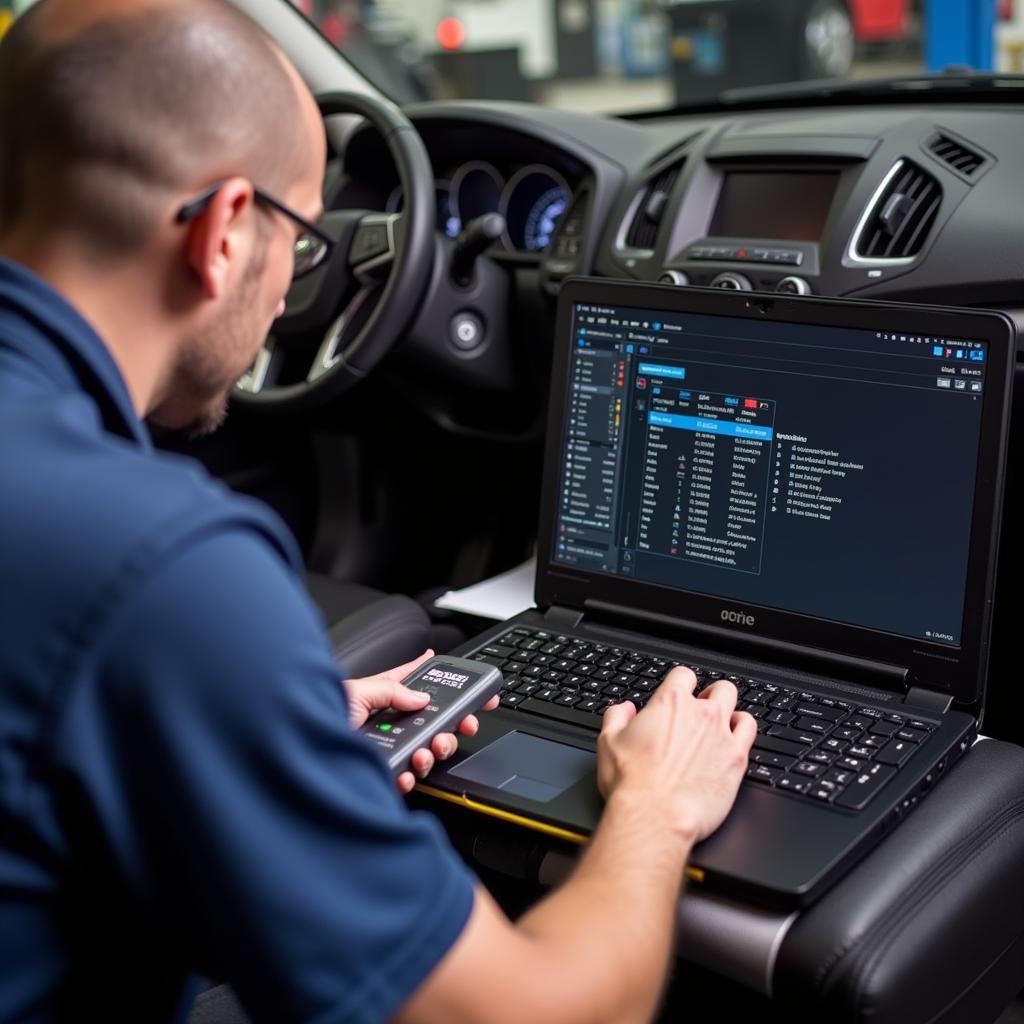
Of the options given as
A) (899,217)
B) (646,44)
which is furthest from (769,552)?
(646,44)

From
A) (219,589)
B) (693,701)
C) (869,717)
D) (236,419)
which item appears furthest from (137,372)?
(236,419)

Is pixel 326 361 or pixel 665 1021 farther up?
pixel 326 361

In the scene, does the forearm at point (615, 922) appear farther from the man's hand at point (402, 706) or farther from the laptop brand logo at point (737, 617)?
the laptop brand logo at point (737, 617)

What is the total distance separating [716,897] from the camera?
0.91 meters

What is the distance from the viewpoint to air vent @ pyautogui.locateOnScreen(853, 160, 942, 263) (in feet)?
4.65

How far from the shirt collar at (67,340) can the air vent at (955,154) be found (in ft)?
3.24

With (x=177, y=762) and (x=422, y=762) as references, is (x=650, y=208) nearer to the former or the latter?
(x=422, y=762)

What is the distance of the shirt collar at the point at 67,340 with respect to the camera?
28.3 inches

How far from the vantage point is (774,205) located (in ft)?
5.12

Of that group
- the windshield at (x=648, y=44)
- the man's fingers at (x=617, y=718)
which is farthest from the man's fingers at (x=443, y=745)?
the windshield at (x=648, y=44)

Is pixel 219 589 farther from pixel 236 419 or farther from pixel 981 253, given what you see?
pixel 236 419

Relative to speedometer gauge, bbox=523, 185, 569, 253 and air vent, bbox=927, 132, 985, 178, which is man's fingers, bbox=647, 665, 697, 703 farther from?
speedometer gauge, bbox=523, 185, 569, 253

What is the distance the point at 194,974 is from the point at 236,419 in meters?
1.38

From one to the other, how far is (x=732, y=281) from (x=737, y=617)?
17.1 inches
